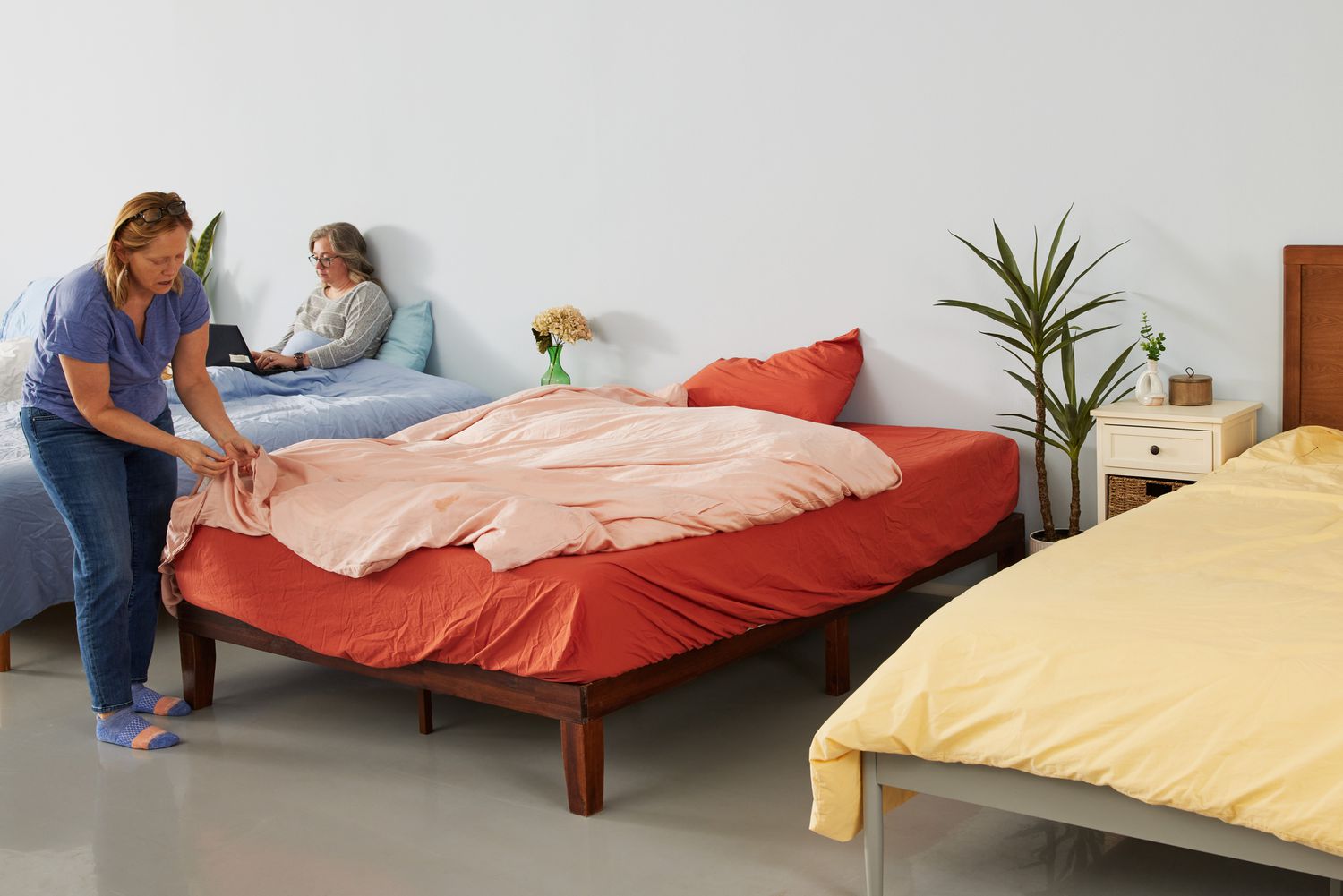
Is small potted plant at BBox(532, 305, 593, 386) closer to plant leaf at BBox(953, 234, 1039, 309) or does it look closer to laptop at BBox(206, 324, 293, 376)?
laptop at BBox(206, 324, 293, 376)

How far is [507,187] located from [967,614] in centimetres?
344

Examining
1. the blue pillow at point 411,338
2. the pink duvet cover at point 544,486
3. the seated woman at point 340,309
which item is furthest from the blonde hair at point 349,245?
the pink duvet cover at point 544,486

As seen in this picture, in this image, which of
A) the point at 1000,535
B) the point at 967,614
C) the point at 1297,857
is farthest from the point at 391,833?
the point at 1000,535

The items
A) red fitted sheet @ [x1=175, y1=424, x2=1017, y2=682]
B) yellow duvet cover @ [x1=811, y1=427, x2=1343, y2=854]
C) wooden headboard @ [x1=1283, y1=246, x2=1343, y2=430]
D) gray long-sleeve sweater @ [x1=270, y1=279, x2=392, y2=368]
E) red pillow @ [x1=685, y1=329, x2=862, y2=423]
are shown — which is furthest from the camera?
gray long-sleeve sweater @ [x1=270, y1=279, x2=392, y2=368]

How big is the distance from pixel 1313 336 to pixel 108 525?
324 centimetres

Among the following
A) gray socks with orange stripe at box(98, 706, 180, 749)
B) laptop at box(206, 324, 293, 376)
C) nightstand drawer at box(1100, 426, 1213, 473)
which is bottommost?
gray socks with orange stripe at box(98, 706, 180, 749)

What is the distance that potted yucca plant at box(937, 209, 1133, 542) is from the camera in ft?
12.2

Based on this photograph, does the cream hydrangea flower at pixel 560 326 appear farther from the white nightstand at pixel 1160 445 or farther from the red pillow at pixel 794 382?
the white nightstand at pixel 1160 445

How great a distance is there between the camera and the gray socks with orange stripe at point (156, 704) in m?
3.35

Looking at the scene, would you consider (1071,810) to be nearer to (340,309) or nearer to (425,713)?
(425,713)

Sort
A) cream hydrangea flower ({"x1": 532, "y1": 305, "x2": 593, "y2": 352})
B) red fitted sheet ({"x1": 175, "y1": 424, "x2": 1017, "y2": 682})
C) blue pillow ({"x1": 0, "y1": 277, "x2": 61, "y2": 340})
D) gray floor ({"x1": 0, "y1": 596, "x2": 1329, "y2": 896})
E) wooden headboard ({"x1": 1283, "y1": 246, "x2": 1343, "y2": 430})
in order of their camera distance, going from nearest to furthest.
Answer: gray floor ({"x1": 0, "y1": 596, "x2": 1329, "y2": 896}) < red fitted sheet ({"x1": 175, "y1": 424, "x2": 1017, "y2": 682}) < wooden headboard ({"x1": 1283, "y1": 246, "x2": 1343, "y2": 430}) < cream hydrangea flower ({"x1": 532, "y1": 305, "x2": 593, "y2": 352}) < blue pillow ({"x1": 0, "y1": 277, "x2": 61, "y2": 340})

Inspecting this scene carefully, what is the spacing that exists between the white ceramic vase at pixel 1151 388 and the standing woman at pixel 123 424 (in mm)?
2458

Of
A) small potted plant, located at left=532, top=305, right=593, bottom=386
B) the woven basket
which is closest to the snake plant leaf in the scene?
small potted plant, located at left=532, top=305, right=593, bottom=386

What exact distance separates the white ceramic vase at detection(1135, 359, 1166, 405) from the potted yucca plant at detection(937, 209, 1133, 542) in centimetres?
9
